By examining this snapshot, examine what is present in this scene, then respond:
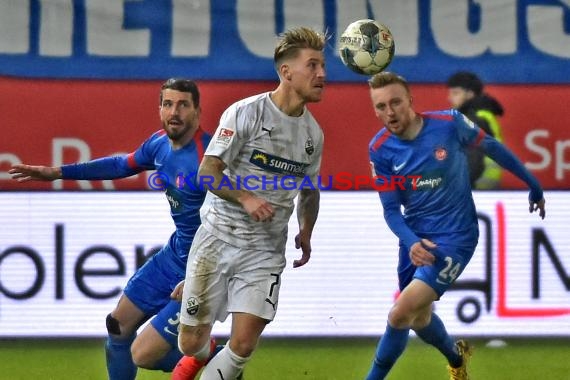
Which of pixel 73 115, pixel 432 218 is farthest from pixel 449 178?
pixel 73 115

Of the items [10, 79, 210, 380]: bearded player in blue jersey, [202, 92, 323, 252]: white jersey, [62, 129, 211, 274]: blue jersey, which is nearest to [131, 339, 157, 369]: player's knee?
[10, 79, 210, 380]: bearded player in blue jersey

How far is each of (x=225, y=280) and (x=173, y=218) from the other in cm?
74

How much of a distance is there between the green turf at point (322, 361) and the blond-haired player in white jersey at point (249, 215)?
1.40 metres

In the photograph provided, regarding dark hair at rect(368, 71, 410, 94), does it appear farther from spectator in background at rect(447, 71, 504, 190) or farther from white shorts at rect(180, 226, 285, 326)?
white shorts at rect(180, 226, 285, 326)

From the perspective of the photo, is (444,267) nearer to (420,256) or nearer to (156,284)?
(420,256)

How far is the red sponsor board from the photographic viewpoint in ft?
22.7

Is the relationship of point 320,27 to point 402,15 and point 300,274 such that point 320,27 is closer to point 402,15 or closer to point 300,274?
point 402,15

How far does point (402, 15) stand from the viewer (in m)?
6.87

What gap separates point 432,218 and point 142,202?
1824 mm

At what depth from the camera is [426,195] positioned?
602 centimetres

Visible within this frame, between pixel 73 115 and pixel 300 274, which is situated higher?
pixel 73 115

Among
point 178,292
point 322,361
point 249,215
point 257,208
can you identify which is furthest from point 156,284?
point 322,361

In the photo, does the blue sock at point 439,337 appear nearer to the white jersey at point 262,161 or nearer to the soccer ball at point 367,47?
the white jersey at point 262,161

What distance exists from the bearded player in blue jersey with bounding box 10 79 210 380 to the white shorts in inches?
18.2
